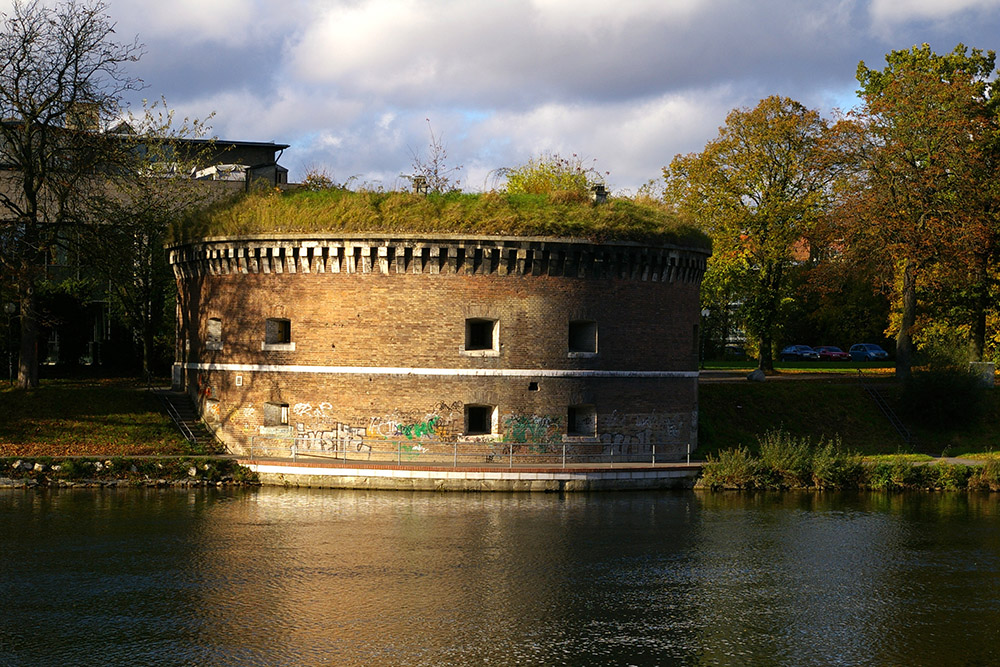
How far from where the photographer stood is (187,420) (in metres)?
Result: 32.7

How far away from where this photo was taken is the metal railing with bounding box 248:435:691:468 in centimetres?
2959

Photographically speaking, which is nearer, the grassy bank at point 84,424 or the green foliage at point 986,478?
the grassy bank at point 84,424

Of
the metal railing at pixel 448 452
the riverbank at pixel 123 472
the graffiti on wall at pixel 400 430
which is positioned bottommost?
the riverbank at pixel 123 472

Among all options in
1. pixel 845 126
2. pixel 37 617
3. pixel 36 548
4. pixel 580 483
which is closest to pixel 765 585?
pixel 580 483

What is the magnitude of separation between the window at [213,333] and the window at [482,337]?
27.4 feet

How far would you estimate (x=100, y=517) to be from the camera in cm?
2381

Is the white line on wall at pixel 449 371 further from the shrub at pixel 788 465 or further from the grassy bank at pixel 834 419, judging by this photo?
the grassy bank at pixel 834 419

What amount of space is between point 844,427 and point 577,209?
46.1 ft

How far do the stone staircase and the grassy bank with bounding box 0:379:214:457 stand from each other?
0.32 meters

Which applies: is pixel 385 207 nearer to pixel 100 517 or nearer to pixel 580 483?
pixel 580 483

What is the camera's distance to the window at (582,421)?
30766 millimetres

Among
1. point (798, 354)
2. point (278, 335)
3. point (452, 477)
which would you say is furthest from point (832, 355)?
point (452, 477)

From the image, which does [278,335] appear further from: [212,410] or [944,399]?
[944,399]

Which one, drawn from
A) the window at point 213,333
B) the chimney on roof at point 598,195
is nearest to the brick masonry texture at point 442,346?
the window at point 213,333
